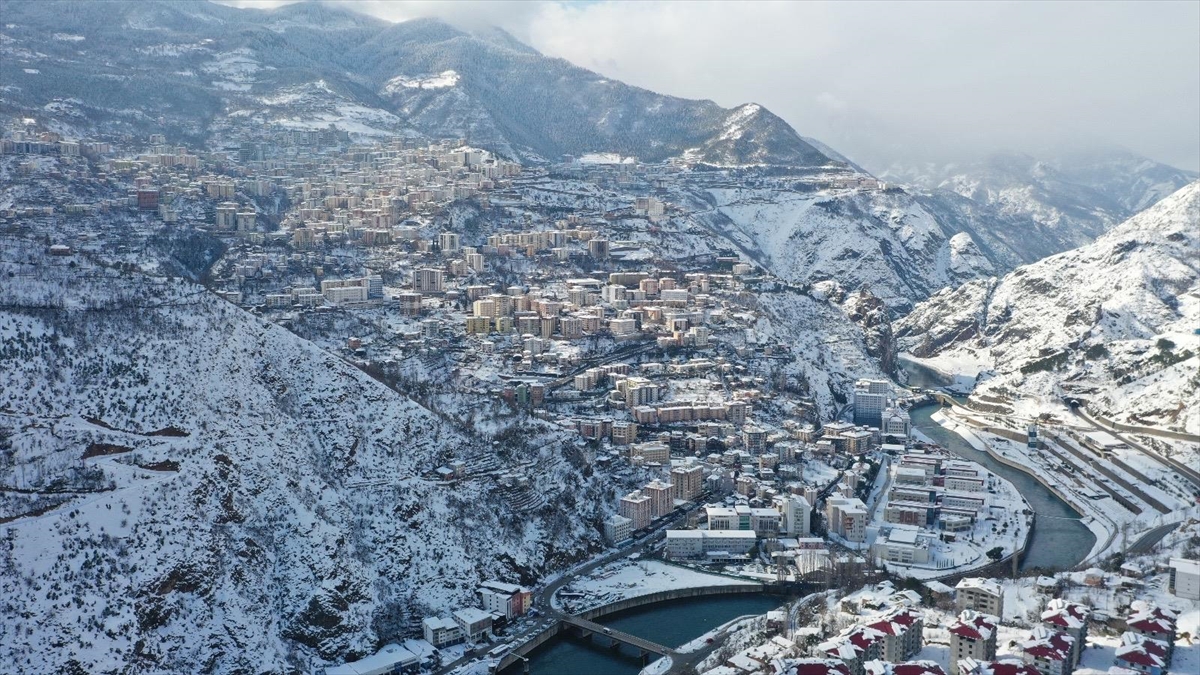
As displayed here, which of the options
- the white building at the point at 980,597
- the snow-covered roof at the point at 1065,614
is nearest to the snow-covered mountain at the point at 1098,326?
the white building at the point at 980,597

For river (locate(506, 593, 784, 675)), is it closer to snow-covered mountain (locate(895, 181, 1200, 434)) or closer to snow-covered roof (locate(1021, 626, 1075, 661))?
snow-covered roof (locate(1021, 626, 1075, 661))

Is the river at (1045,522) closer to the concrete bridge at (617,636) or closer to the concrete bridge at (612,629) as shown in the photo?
the concrete bridge at (612,629)

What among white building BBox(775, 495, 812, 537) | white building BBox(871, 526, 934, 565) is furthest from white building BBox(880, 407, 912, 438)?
white building BBox(871, 526, 934, 565)

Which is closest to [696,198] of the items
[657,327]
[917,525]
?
[657,327]

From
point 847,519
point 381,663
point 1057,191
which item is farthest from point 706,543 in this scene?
point 1057,191

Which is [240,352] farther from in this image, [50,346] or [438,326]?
[438,326]

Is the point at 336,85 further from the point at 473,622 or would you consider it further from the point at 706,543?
the point at 473,622
